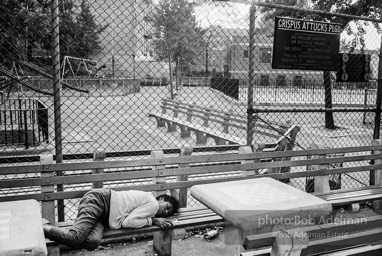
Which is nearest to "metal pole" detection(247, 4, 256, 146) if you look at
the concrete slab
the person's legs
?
the person's legs

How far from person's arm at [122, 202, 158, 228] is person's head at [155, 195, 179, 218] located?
20cm

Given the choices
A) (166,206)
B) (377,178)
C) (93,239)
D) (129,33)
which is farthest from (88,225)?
(129,33)

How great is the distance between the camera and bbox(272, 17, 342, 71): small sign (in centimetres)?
501

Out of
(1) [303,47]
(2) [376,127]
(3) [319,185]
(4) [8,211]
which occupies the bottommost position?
(3) [319,185]

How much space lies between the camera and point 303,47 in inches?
204

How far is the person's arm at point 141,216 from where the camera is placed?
3.54 meters

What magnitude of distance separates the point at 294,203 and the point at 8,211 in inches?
82.2

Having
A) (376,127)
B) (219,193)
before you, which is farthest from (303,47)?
(219,193)

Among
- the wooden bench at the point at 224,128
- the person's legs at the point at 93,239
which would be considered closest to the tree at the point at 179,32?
the wooden bench at the point at 224,128

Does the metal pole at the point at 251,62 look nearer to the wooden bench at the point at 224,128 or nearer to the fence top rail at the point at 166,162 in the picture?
the fence top rail at the point at 166,162

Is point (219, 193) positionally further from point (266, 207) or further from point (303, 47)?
point (303, 47)

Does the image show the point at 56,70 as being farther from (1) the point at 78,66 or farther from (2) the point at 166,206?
(1) the point at 78,66

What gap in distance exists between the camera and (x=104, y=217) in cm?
356

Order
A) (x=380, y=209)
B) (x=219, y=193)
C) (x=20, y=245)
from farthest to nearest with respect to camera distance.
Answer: (x=380, y=209) → (x=219, y=193) → (x=20, y=245)
